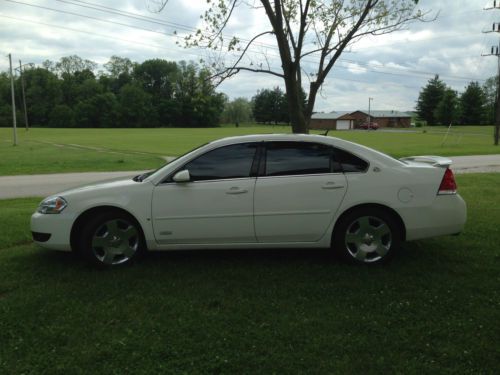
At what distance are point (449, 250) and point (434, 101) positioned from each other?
4012 inches

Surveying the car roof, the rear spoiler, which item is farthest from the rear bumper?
the car roof

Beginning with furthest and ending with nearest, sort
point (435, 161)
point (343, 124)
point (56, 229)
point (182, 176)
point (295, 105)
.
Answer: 1. point (343, 124)
2. point (295, 105)
3. point (435, 161)
4. point (56, 229)
5. point (182, 176)

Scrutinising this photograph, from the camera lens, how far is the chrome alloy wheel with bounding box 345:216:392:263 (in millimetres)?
4863

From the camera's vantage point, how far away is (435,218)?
490 cm

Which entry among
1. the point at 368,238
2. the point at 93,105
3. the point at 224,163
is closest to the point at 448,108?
the point at 93,105

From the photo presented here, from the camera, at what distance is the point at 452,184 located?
16.4ft

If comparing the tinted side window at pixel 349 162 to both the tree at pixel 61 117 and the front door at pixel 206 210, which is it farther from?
the tree at pixel 61 117

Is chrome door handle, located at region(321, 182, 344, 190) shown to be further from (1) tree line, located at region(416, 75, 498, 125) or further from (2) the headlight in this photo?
(1) tree line, located at region(416, 75, 498, 125)

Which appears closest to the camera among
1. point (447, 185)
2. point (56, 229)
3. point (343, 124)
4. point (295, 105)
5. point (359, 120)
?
point (56, 229)

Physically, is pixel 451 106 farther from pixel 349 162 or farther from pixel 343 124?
pixel 349 162

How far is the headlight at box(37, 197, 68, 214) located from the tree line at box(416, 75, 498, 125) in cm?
9463

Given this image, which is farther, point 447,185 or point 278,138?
point 278,138

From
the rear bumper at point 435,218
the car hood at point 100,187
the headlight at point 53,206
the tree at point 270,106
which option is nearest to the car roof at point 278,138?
the car hood at point 100,187

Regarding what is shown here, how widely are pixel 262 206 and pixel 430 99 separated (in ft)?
340
